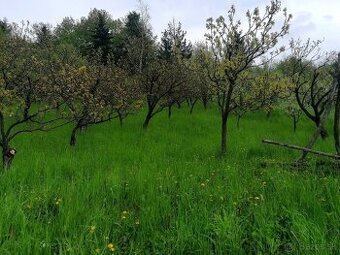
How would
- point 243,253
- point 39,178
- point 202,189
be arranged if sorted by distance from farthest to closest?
point 39,178 → point 202,189 → point 243,253

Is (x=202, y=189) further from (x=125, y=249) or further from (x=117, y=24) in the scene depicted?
(x=117, y=24)

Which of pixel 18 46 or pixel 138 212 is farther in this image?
pixel 18 46

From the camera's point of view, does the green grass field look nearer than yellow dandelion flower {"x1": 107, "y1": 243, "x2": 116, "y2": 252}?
No

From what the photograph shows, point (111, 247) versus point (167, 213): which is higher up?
point (111, 247)

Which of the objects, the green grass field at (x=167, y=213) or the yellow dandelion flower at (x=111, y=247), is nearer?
the yellow dandelion flower at (x=111, y=247)

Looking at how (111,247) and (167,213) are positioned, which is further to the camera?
(167,213)

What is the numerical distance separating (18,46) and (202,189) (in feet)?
39.0

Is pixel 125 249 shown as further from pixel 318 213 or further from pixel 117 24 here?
pixel 117 24

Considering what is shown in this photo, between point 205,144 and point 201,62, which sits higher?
point 201,62

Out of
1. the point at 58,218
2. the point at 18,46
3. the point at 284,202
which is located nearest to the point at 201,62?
the point at 18,46

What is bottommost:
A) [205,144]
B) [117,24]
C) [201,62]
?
[205,144]

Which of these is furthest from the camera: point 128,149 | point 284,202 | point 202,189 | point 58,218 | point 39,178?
point 128,149

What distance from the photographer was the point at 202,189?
23.7 ft

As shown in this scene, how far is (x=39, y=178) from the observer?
859cm
